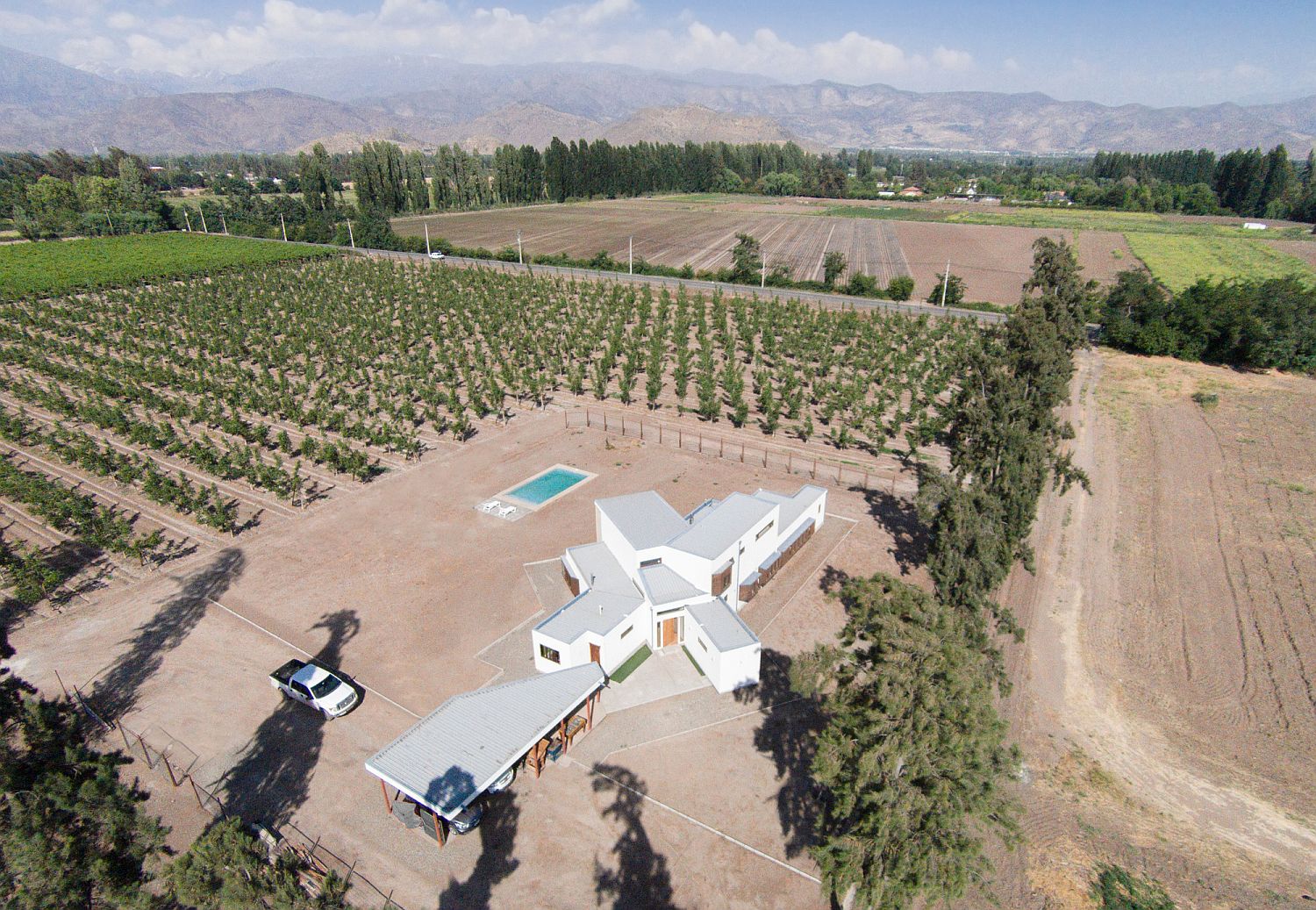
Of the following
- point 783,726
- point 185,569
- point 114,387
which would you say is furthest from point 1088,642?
point 114,387

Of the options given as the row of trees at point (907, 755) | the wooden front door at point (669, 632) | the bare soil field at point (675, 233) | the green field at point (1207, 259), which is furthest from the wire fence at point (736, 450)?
the green field at point (1207, 259)

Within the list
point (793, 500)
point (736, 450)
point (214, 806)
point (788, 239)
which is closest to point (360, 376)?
point (736, 450)

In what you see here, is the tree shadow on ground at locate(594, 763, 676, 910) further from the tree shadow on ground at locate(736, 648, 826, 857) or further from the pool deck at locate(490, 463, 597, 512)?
the pool deck at locate(490, 463, 597, 512)

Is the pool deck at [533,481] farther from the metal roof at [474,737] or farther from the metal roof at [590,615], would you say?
the metal roof at [474,737]

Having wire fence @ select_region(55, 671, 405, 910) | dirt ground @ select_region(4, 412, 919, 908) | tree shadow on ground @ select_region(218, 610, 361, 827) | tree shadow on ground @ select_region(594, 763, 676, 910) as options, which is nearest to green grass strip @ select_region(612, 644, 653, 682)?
dirt ground @ select_region(4, 412, 919, 908)

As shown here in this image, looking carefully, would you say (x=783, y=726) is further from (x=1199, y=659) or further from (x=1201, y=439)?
(x=1201, y=439)

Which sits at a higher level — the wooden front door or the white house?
the white house
